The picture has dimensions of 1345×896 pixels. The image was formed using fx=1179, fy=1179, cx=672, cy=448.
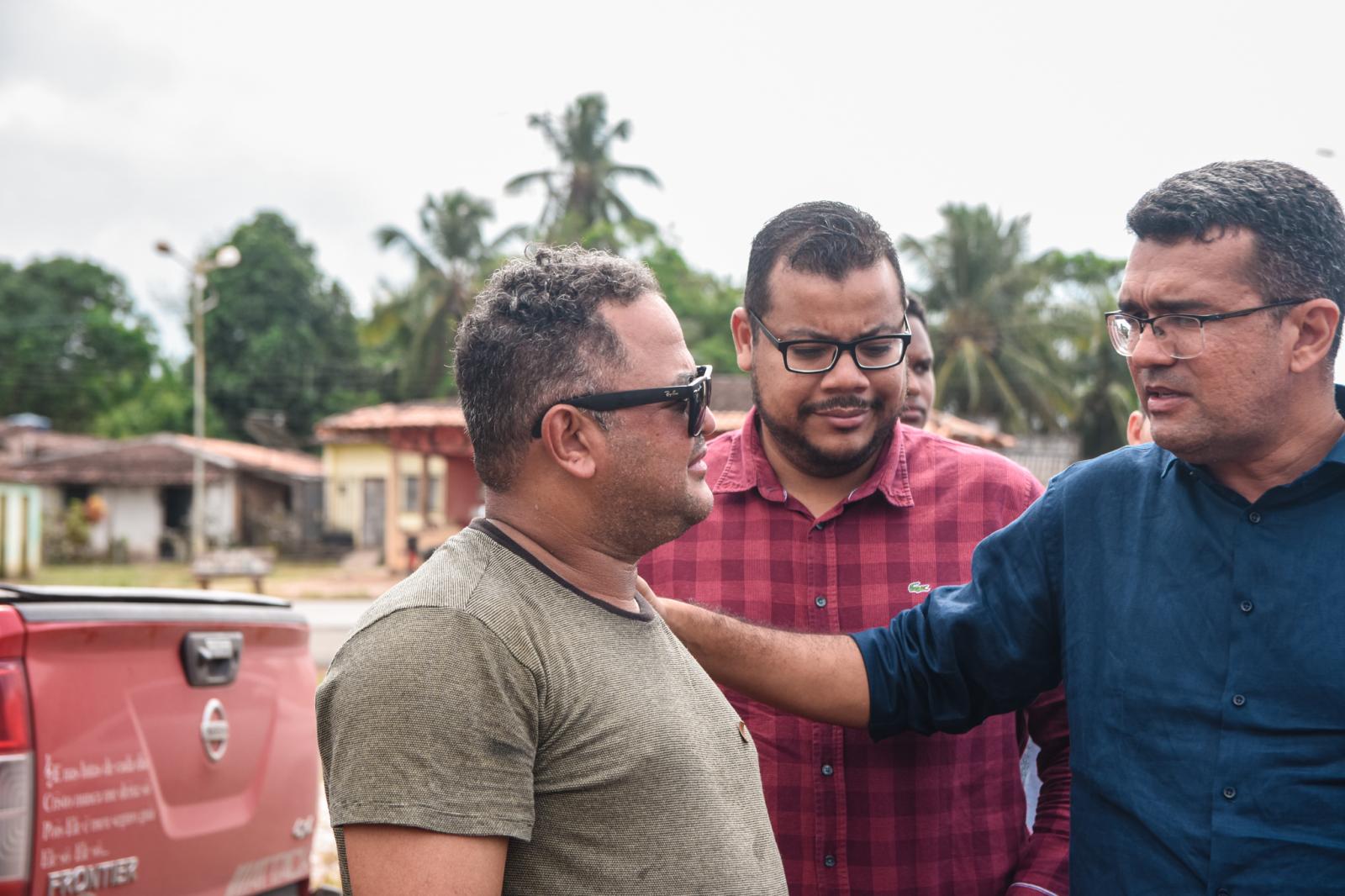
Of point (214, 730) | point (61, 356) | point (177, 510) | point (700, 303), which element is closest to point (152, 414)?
point (61, 356)

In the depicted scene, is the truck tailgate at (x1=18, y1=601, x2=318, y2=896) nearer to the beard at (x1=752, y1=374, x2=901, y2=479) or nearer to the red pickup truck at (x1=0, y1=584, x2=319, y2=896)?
the red pickup truck at (x1=0, y1=584, x2=319, y2=896)

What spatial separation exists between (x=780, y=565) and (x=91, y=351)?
55.4m

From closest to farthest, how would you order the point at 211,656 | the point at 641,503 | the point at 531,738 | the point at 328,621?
1. the point at 531,738
2. the point at 641,503
3. the point at 211,656
4. the point at 328,621

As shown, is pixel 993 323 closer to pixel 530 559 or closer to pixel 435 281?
pixel 435 281

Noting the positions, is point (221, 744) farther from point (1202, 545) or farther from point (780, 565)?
point (1202, 545)

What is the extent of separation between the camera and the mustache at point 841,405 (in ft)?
9.15

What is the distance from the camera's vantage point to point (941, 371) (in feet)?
97.1

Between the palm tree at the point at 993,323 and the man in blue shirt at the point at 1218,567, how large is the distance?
27429 mm

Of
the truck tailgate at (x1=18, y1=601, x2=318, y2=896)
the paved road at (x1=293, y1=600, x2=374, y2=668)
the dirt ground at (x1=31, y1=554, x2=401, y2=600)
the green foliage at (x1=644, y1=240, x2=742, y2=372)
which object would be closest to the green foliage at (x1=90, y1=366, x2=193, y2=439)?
the dirt ground at (x1=31, y1=554, x2=401, y2=600)

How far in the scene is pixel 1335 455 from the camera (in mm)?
2098

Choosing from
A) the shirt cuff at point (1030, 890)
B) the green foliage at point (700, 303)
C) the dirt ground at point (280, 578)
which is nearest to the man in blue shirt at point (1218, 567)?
the shirt cuff at point (1030, 890)

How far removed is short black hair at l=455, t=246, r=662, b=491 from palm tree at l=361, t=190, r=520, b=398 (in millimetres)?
33439

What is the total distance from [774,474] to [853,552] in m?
0.29

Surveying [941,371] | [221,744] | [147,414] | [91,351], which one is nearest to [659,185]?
[941,371]
